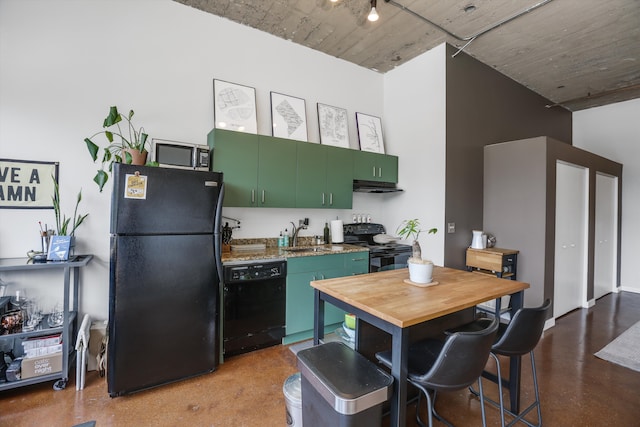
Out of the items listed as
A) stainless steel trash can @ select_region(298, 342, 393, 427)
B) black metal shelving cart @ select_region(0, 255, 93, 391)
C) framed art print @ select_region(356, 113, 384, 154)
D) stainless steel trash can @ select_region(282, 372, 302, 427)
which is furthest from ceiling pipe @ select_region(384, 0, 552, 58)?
black metal shelving cart @ select_region(0, 255, 93, 391)

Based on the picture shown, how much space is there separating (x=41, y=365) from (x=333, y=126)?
12.4 ft

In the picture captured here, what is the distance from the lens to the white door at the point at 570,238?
3.79 meters

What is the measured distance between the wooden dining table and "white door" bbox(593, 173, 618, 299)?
421 cm

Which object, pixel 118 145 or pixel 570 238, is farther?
pixel 570 238

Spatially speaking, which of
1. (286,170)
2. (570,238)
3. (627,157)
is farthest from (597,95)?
(286,170)

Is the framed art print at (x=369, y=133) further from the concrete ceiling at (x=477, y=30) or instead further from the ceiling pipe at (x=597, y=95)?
the ceiling pipe at (x=597, y=95)

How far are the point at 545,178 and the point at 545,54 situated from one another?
182 centimetres

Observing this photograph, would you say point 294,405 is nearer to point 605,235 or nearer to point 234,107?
point 234,107

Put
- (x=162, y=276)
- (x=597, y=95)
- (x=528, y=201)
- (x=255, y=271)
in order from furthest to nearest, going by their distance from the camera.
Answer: (x=597, y=95)
(x=528, y=201)
(x=255, y=271)
(x=162, y=276)

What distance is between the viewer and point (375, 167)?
4.00 metres

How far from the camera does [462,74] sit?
3.82 m

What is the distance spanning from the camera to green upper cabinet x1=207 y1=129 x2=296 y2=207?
2.93m

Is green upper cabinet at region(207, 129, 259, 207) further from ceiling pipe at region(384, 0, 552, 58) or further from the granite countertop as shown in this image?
ceiling pipe at region(384, 0, 552, 58)

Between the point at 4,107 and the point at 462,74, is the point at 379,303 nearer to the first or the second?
the point at 4,107
